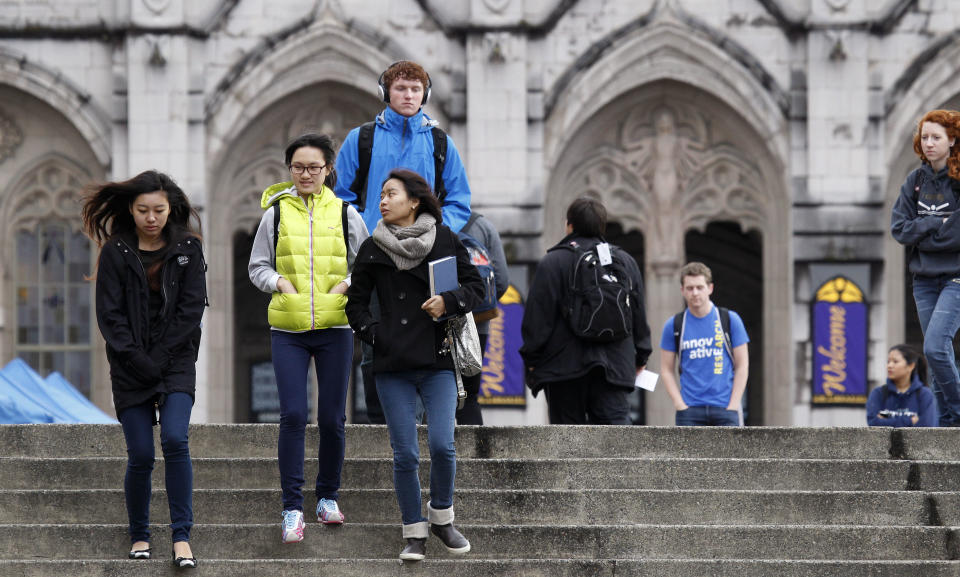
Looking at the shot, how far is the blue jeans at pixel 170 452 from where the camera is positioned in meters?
7.46

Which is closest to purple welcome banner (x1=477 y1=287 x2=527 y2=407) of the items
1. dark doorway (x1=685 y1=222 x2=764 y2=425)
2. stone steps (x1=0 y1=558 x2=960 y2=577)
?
dark doorway (x1=685 y1=222 x2=764 y2=425)

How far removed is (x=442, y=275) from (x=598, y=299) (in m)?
1.96

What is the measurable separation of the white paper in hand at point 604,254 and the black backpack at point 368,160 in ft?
3.86

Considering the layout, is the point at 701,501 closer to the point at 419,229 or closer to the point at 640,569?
the point at 640,569

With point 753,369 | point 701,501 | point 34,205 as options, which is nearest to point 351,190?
point 701,501

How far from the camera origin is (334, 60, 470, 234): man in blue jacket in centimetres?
855

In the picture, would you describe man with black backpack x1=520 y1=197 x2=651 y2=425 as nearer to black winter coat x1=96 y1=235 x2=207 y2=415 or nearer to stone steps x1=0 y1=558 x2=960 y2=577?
stone steps x1=0 y1=558 x2=960 y2=577

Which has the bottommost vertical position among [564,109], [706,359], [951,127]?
[706,359]

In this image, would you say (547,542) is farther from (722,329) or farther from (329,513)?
(722,329)

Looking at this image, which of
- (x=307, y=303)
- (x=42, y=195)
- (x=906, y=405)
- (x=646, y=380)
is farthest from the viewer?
(x=42, y=195)

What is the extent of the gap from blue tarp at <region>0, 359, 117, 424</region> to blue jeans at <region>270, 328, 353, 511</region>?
544cm

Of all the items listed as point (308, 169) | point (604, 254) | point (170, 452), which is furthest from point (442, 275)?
point (604, 254)

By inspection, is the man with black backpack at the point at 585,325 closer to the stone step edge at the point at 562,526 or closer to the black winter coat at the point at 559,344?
the black winter coat at the point at 559,344

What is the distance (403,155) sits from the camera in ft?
28.5
